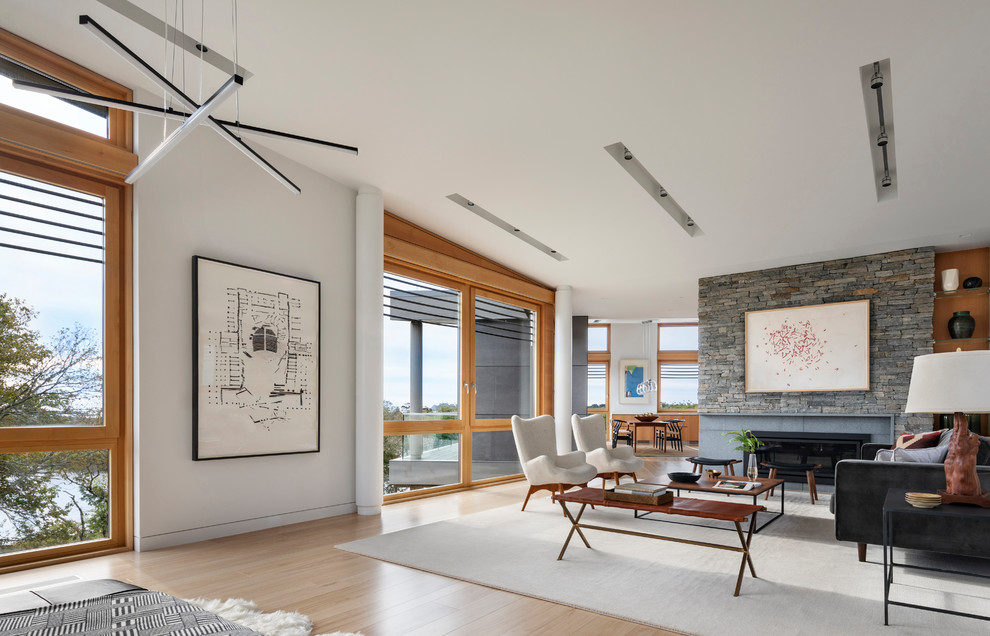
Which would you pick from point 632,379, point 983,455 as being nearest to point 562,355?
point 983,455

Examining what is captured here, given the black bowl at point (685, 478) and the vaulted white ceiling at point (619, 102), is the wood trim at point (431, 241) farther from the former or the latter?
the black bowl at point (685, 478)

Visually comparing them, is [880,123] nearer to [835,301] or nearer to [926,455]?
[926,455]

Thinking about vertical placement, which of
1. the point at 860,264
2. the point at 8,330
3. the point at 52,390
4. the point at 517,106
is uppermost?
the point at 517,106

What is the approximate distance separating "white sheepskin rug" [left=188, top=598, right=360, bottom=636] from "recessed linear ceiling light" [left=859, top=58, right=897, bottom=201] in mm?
4560

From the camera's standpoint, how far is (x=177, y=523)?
471 cm

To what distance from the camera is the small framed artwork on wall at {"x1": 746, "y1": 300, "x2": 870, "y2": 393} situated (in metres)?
7.62

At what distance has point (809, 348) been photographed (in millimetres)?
8016

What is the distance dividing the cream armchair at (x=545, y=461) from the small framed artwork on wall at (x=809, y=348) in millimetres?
3134

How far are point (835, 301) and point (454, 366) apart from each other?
15.4ft

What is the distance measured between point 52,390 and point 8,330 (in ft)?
1.50

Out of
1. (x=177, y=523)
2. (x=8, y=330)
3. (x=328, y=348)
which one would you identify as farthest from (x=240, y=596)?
(x=328, y=348)

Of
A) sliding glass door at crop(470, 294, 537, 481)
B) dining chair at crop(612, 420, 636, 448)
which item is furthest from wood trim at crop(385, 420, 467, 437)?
dining chair at crop(612, 420, 636, 448)

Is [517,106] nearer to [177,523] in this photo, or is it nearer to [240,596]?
[240,596]

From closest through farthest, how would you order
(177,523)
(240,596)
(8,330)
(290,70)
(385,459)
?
(240,596) < (8,330) < (290,70) < (177,523) < (385,459)
